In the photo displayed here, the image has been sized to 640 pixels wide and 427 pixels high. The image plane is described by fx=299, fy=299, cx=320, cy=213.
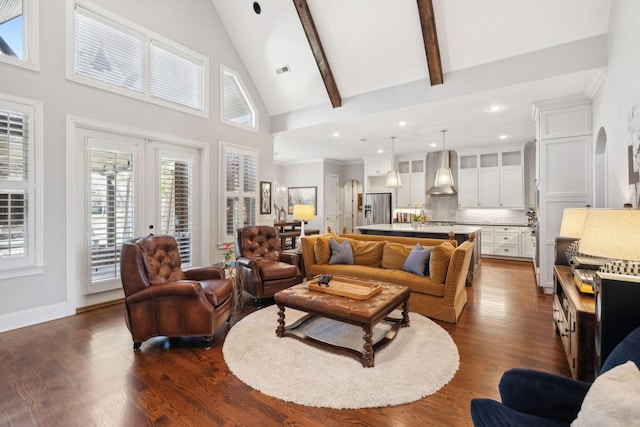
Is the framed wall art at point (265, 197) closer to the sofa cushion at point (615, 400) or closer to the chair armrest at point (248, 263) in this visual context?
the chair armrest at point (248, 263)

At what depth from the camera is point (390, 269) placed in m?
4.03

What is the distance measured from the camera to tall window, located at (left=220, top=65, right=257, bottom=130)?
5.27 m

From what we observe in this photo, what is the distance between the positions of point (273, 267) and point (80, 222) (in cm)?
238

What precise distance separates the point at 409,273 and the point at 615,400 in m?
2.85

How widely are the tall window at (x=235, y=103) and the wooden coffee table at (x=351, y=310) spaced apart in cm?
374

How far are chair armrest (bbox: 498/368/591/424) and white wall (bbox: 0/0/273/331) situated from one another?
172 inches

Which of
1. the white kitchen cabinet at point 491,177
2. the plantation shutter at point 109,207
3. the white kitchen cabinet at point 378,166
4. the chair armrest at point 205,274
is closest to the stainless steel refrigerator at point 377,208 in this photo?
the white kitchen cabinet at point 378,166

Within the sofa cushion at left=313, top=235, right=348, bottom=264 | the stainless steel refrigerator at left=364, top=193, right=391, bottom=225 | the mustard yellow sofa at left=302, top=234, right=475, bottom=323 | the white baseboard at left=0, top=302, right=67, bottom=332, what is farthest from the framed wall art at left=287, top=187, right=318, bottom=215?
the white baseboard at left=0, top=302, right=67, bottom=332

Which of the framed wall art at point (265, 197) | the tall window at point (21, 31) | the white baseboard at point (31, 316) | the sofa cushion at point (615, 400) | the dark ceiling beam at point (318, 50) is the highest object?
the dark ceiling beam at point (318, 50)

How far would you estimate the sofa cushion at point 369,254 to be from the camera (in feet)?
14.1

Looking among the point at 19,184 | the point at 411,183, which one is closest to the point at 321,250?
the point at 19,184

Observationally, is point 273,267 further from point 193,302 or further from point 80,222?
point 80,222

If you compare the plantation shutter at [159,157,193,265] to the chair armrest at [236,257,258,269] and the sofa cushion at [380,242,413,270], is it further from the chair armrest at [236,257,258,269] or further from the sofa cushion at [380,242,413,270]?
the sofa cushion at [380,242,413,270]

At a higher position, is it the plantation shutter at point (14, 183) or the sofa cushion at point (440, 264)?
the plantation shutter at point (14, 183)
